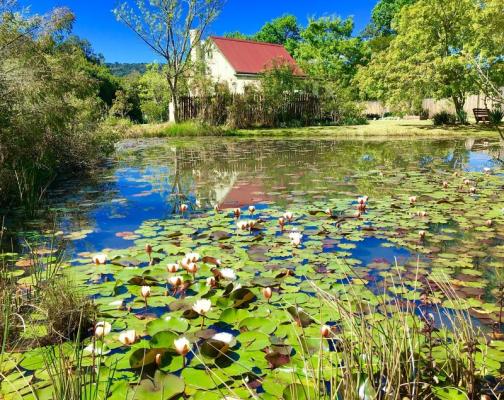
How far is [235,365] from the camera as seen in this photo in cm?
213

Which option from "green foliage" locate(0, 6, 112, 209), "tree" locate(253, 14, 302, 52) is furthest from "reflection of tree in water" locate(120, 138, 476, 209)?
"tree" locate(253, 14, 302, 52)

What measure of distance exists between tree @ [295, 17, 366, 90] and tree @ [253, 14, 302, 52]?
19729mm

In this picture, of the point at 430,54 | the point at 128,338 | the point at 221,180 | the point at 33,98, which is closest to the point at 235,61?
the point at 430,54

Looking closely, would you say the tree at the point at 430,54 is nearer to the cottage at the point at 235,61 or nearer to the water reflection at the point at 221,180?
the water reflection at the point at 221,180

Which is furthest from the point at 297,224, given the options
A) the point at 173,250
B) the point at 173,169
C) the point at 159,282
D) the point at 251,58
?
the point at 251,58

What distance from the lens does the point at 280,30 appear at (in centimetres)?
5475

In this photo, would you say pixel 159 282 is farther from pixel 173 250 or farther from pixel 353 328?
pixel 353 328

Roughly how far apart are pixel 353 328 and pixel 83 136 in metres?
8.51

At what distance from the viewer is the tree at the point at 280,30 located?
5388cm

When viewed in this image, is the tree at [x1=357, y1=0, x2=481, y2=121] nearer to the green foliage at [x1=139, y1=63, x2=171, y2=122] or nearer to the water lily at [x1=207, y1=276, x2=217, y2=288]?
the green foliage at [x1=139, y1=63, x2=171, y2=122]

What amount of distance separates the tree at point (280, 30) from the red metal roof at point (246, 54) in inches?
838

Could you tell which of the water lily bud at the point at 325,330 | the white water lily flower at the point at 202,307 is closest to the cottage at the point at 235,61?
the white water lily flower at the point at 202,307

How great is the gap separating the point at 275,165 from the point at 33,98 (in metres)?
5.54

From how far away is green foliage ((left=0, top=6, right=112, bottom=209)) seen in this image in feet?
18.4
